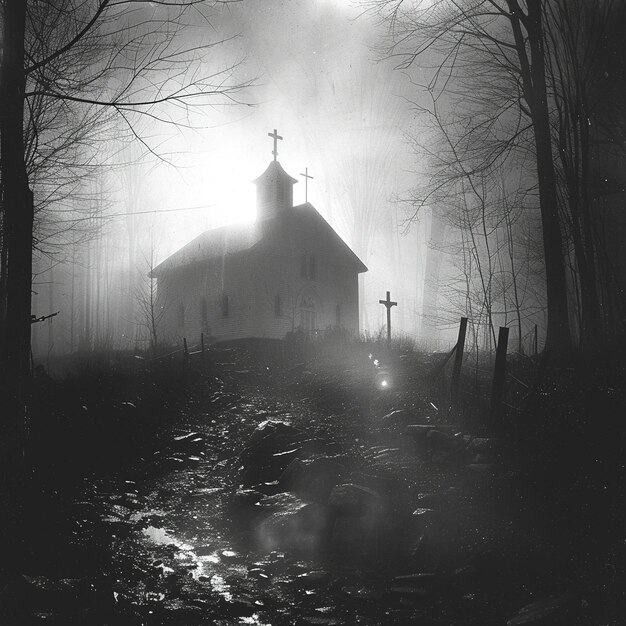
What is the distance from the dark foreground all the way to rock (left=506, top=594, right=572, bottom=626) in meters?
0.01

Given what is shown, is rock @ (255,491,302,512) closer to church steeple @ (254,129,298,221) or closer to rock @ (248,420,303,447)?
rock @ (248,420,303,447)

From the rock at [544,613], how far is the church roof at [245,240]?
78.2ft

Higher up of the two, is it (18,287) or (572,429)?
(18,287)

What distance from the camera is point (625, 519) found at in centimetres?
514

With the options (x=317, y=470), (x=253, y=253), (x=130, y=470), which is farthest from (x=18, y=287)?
(x=253, y=253)

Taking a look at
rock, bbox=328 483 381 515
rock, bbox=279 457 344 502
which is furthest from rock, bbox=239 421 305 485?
rock, bbox=328 483 381 515

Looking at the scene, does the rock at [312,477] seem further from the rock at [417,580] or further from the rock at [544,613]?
the rock at [544,613]

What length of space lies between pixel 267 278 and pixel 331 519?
71.0 feet

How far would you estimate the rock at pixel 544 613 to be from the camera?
4020mm

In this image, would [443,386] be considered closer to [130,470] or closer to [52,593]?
[130,470]

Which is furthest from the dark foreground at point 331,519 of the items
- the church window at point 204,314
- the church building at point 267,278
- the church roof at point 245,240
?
the church window at point 204,314

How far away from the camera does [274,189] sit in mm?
29641

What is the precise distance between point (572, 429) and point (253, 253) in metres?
21.6

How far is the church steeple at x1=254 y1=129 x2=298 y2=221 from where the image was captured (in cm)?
2941
